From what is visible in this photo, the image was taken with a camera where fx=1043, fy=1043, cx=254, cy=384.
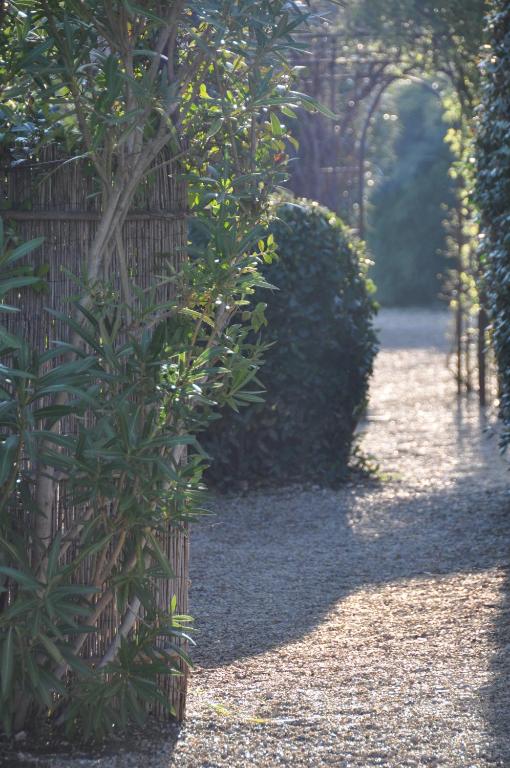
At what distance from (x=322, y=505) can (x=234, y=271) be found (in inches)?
136

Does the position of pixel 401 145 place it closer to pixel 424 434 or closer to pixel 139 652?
pixel 424 434

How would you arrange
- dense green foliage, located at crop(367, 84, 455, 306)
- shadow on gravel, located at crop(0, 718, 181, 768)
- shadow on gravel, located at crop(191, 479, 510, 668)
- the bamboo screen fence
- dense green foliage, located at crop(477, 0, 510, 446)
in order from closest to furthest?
1. shadow on gravel, located at crop(0, 718, 181, 768)
2. the bamboo screen fence
3. shadow on gravel, located at crop(191, 479, 510, 668)
4. dense green foliage, located at crop(477, 0, 510, 446)
5. dense green foliage, located at crop(367, 84, 455, 306)

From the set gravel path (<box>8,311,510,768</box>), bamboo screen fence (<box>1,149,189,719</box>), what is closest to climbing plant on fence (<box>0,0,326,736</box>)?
bamboo screen fence (<box>1,149,189,719</box>)

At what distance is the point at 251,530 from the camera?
18.1 ft

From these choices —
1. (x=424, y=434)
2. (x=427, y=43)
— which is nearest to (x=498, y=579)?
(x=424, y=434)

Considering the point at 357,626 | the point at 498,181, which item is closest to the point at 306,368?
the point at 498,181

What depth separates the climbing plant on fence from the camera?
2.48m

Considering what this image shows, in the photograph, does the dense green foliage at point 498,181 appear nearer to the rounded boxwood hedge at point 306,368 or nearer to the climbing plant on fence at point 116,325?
the rounded boxwood hedge at point 306,368

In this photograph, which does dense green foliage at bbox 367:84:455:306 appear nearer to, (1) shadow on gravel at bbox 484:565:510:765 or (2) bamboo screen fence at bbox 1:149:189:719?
(1) shadow on gravel at bbox 484:565:510:765

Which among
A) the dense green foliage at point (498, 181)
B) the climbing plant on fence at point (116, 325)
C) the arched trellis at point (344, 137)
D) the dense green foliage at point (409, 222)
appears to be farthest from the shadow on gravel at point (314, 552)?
the dense green foliage at point (409, 222)

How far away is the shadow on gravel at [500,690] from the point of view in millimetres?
2840

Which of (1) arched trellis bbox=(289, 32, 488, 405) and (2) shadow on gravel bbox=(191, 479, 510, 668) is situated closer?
(2) shadow on gravel bbox=(191, 479, 510, 668)

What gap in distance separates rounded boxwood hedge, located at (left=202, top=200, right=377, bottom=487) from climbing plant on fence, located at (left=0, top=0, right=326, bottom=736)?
119 inches

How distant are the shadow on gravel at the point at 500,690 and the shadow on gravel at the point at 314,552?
0.09 metres
